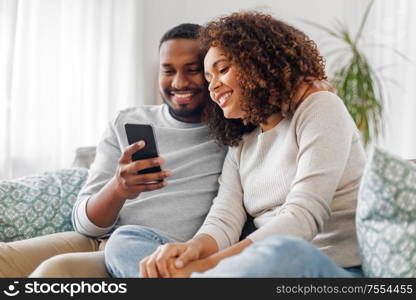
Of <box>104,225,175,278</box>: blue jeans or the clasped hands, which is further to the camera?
<box>104,225,175,278</box>: blue jeans

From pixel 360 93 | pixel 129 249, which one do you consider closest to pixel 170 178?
pixel 129 249

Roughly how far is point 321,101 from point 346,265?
0.41 metres

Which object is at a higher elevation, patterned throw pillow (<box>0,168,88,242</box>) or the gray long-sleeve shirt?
the gray long-sleeve shirt

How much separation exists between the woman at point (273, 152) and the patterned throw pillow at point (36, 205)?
61 cm

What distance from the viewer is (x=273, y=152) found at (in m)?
1.62

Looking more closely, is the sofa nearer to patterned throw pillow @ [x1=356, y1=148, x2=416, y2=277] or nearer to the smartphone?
patterned throw pillow @ [x1=356, y1=148, x2=416, y2=277]

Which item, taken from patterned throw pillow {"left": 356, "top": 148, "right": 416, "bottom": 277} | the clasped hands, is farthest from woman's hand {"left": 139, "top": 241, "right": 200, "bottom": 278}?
patterned throw pillow {"left": 356, "top": 148, "right": 416, "bottom": 277}

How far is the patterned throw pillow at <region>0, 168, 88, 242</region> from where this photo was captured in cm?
194

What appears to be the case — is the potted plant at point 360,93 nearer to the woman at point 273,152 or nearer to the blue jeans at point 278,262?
the woman at point 273,152

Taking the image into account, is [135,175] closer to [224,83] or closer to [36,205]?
[224,83]

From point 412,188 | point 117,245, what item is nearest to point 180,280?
point 117,245

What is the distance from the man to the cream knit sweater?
145 mm

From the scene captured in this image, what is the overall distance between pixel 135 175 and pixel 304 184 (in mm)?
483

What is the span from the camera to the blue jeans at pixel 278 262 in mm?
1100
